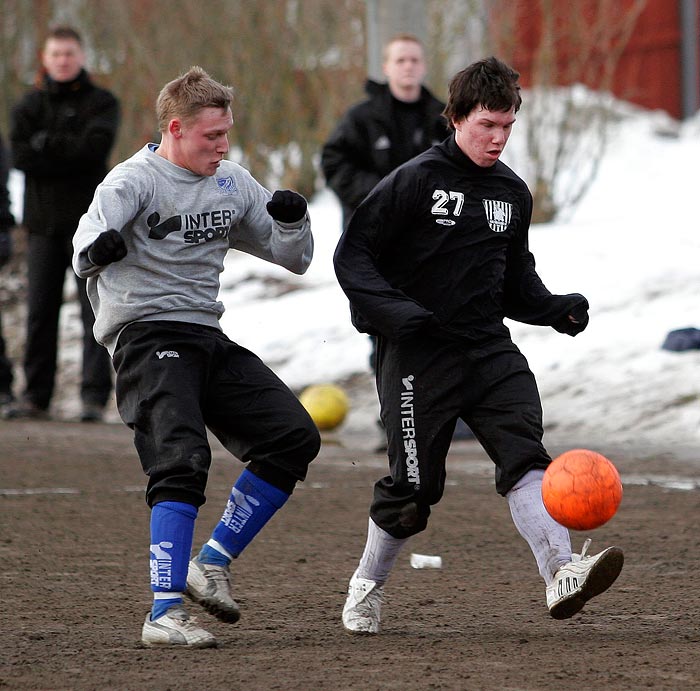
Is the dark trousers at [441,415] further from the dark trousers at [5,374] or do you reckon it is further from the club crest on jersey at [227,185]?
the dark trousers at [5,374]

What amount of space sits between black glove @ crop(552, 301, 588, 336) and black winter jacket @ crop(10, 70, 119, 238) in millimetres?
5852

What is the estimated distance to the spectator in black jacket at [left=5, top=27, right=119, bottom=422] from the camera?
10273 millimetres

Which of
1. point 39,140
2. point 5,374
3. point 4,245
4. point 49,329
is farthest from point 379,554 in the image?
point 5,374

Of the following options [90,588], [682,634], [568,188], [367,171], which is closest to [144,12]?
[568,188]

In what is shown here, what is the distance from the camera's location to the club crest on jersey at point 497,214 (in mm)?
4980

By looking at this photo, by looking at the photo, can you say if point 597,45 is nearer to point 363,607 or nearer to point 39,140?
point 39,140

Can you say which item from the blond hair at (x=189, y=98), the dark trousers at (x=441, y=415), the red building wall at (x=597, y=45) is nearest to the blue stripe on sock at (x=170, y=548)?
the dark trousers at (x=441, y=415)

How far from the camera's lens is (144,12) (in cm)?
1894

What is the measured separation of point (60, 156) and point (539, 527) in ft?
20.9

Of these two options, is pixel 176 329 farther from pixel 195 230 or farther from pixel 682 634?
pixel 682 634

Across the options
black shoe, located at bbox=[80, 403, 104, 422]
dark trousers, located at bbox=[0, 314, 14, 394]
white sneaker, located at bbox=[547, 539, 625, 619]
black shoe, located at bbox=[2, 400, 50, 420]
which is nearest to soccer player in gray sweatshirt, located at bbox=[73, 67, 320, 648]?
white sneaker, located at bbox=[547, 539, 625, 619]

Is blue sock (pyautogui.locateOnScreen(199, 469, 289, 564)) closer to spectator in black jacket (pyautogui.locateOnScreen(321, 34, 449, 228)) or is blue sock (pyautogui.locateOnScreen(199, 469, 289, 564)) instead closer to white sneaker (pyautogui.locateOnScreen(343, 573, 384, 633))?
white sneaker (pyautogui.locateOnScreen(343, 573, 384, 633))

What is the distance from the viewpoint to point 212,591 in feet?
15.7

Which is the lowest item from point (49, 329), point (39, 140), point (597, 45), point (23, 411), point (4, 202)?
point (23, 411)
